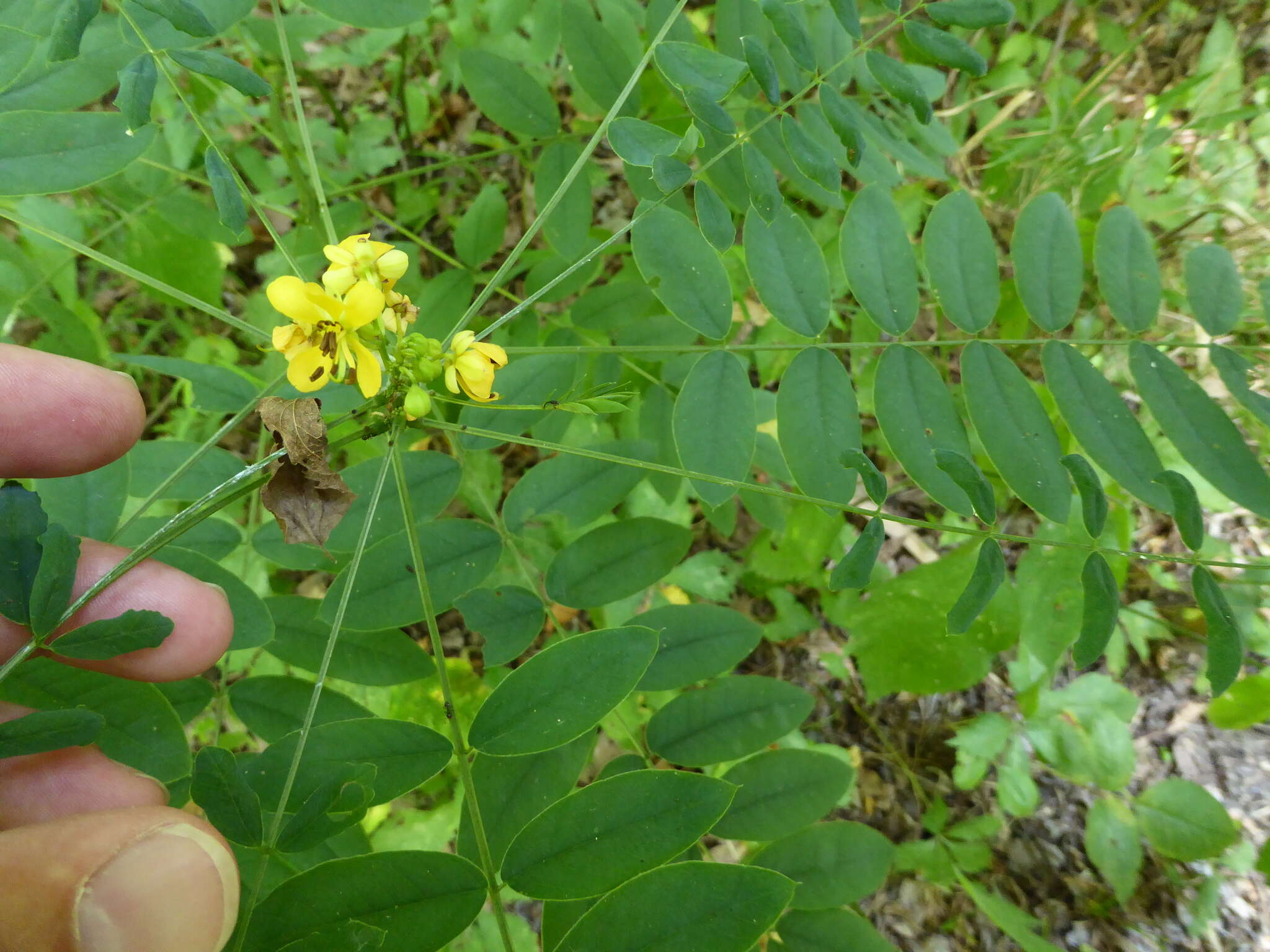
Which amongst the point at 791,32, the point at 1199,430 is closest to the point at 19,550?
the point at 791,32

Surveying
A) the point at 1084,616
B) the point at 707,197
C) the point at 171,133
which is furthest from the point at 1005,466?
the point at 171,133

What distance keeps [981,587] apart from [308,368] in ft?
3.99

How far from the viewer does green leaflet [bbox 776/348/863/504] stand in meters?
1.59

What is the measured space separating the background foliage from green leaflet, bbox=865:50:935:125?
0.01 m

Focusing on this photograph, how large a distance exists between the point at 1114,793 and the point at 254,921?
290cm

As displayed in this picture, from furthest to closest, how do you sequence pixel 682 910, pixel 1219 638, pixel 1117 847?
pixel 1117 847 < pixel 1219 638 < pixel 682 910

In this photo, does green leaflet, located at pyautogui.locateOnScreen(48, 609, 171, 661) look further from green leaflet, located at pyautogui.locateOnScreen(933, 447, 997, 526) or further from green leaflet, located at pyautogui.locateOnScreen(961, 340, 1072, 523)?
green leaflet, located at pyautogui.locateOnScreen(961, 340, 1072, 523)

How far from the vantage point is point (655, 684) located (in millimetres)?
1680

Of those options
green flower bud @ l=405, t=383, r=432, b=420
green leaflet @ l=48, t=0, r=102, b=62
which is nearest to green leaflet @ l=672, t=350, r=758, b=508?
green flower bud @ l=405, t=383, r=432, b=420

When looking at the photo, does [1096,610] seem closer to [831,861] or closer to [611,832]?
[831,861]

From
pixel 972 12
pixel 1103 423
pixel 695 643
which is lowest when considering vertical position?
pixel 695 643

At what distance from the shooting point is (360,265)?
51.1 inches

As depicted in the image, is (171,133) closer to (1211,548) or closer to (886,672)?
(886,672)

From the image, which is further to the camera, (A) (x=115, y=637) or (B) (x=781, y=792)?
(B) (x=781, y=792)
